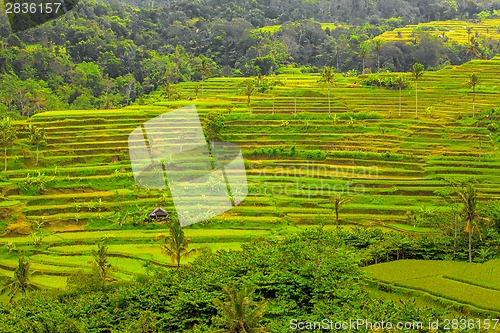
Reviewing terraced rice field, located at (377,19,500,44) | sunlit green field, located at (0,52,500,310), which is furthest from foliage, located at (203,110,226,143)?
terraced rice field, located at (377,19,500,44)

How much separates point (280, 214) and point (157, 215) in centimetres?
637

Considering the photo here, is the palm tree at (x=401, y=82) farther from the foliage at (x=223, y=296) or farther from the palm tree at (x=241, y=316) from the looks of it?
the palm tree at (x=241, y=316)

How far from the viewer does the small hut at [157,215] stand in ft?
109

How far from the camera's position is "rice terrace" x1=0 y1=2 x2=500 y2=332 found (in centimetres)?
→ 2080

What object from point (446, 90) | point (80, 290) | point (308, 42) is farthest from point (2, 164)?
point (308, 42)

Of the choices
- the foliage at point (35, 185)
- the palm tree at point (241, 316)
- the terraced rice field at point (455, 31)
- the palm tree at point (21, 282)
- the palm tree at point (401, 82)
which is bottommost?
the palm tree at point (21, 282)

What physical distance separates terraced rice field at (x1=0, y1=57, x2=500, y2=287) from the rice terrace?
118 mm

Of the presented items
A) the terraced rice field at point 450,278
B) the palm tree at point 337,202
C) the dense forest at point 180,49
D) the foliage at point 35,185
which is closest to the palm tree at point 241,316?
the terraced rice field at point 450,278

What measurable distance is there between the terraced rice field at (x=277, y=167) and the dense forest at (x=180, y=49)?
10645 mm

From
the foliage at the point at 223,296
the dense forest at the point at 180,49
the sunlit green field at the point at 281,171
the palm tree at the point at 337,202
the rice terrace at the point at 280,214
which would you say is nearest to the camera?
the foliage at the point at 223,296

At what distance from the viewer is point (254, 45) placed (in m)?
76.4

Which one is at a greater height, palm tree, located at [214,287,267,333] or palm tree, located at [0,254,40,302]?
palm tree, located at [214,287,267,333]

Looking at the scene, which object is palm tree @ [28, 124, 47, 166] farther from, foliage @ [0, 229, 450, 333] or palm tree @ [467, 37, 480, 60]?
palm tree @ [467, 37, 480, 60]

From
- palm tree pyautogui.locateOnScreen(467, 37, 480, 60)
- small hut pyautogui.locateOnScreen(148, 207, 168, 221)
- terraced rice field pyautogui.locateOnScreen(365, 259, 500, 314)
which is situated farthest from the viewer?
palm tree pyautogui.locateOnScreen(467, 37, 480, 60)
